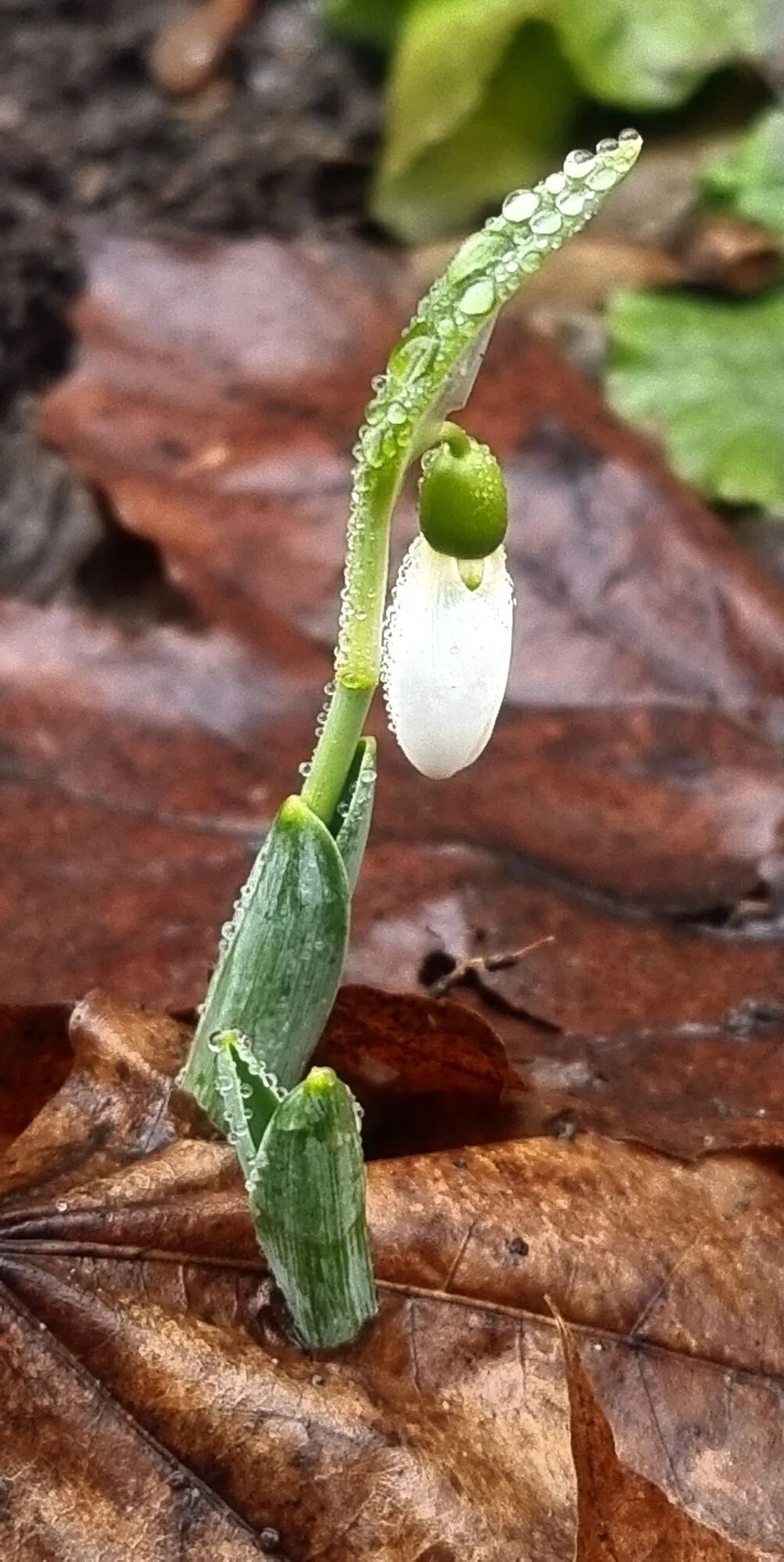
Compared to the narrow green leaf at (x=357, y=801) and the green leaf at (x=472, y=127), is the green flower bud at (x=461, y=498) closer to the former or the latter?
the narrow green leaf at (x=357, y=801)

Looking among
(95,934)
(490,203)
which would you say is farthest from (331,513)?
(490,203)

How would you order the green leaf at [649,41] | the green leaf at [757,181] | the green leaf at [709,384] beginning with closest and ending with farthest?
the green leaf at [709,384] → the green leaf at [757,181] → the green leaf at [649,41]

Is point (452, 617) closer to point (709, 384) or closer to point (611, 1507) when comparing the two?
point (611, 1507)

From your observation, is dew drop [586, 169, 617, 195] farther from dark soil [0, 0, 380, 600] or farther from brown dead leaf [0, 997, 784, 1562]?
dark soil [0, 0, 380, 600]

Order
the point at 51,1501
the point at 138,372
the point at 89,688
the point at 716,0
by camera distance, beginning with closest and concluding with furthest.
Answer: the point at 51,1501
the point at 89,688
the point at 138,372
the point at 716,0

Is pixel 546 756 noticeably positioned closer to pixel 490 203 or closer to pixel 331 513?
pixel 331 513

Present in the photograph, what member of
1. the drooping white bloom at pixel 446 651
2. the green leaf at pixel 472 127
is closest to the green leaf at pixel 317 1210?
the drooping white bloom at pixel 446 651
